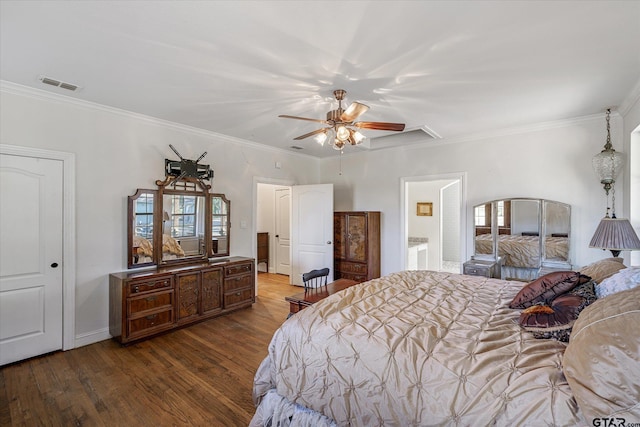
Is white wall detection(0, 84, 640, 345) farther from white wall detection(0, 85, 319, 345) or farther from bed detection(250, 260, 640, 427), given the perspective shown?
bed detection(250, 260, 640, 427)

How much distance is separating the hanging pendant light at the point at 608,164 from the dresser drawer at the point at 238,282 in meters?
4.59

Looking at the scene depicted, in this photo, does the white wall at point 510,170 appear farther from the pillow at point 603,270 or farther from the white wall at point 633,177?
the pillow at point 603,270

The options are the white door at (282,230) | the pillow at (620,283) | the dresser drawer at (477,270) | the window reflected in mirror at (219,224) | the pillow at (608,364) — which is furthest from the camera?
the white door at (282,230)

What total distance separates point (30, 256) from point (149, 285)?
43.0 inches

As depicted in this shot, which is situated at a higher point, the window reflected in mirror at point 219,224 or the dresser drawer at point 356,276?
the window reflected in mirror at point 219,224

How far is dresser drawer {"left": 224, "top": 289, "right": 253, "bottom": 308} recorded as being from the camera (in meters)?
4.10

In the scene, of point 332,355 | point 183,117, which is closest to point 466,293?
point 332,355

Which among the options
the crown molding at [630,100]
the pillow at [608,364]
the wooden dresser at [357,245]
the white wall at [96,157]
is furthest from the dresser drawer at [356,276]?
the pillow at [608,364]

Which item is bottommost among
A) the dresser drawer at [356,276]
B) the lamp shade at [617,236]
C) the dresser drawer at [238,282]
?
the dresser drawer at [356,276]

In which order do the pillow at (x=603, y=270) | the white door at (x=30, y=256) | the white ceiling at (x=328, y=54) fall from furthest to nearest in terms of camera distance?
the white door at (x=30, y=256), the pillow at (x=603, y=270), the white ceiling at (x=328, y=54)

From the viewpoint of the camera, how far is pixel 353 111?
8.34 ft

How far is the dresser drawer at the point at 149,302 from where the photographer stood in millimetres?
3152

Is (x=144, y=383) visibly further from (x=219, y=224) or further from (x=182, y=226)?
(x=219, y=224)

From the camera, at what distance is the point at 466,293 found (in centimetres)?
240
